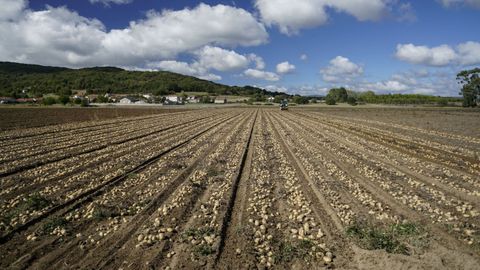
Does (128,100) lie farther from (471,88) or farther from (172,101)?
(471,88)

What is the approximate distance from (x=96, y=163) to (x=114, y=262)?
845 cm

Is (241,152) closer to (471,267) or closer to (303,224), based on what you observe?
(303,224)

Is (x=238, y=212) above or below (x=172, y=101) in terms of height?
below

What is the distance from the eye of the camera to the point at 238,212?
776 centimetres

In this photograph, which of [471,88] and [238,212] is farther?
[471,88]

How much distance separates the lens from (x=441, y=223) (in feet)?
23.1

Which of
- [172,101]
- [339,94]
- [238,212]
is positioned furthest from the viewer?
[339,94]

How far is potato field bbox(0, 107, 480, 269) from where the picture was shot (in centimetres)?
569

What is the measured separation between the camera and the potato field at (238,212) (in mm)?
5691

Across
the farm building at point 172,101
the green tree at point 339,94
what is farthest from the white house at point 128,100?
the green tree at point 339,94

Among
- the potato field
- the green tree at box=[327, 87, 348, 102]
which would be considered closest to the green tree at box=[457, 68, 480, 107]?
the green tree at box=[327, 87, 348, 102]

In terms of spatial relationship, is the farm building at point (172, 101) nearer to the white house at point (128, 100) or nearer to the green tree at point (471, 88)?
the white house at point (128, 100)

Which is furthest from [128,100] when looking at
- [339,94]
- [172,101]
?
[339,94]

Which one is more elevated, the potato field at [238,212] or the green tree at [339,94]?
the green tree at [339,94]
